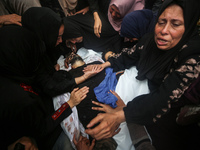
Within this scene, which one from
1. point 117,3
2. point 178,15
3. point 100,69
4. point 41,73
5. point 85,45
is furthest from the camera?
point 85,45

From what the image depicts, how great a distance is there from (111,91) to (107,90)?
0.05m

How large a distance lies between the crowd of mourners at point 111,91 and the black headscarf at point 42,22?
A: 0.01 meters

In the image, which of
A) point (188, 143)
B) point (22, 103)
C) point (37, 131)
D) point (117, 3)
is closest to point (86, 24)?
point (117, 3)

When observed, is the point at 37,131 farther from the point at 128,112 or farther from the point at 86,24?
the point at 86,24

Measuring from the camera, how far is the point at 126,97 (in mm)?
1151

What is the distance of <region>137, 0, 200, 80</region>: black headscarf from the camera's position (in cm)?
72

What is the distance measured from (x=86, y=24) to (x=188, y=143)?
2368mm

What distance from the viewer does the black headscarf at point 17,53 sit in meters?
0.88

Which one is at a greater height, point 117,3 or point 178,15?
point 117,3

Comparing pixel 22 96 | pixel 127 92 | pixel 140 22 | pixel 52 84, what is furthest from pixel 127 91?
Answer: pixel 140 22

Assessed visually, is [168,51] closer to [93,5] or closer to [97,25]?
[97,25]

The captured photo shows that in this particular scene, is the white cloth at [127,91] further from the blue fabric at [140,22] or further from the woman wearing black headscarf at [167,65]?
the blue fabric at [140,22]

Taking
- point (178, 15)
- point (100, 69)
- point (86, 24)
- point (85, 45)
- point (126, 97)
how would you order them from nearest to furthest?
point (178, 15)
point (126, 97)
point (100, 69)
point (86, 24)
point (85, 45)

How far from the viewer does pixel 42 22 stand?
130cm
